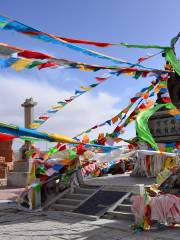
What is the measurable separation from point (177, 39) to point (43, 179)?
787 centimetres

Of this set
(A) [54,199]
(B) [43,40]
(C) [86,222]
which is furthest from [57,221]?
(B) [43,40]

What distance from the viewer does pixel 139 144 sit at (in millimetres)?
14727

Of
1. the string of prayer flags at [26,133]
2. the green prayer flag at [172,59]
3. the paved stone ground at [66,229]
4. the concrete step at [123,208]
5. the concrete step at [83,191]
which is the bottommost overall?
the paved stone ground at [66,229]

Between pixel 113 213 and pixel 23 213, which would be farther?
pixel 23 213

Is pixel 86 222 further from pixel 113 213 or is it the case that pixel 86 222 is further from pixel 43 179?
pixel 43 179

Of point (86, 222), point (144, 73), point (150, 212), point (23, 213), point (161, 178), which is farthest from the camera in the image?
point (144, 73)

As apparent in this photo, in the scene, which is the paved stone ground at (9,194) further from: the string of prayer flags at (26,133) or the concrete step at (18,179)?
the string of prayer flags at (26,133)

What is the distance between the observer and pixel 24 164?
→ 26.0 meters

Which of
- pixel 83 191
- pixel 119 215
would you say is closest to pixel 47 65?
pixel 119 215

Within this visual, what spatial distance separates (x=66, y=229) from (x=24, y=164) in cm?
1727

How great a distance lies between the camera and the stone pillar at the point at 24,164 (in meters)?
25.2

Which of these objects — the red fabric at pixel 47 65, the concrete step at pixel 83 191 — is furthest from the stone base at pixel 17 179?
the red fabric at pixel 47 65

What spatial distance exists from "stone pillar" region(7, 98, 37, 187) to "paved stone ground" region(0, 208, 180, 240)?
13890 millimetres

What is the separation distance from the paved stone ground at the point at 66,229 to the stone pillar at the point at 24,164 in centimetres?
1389
